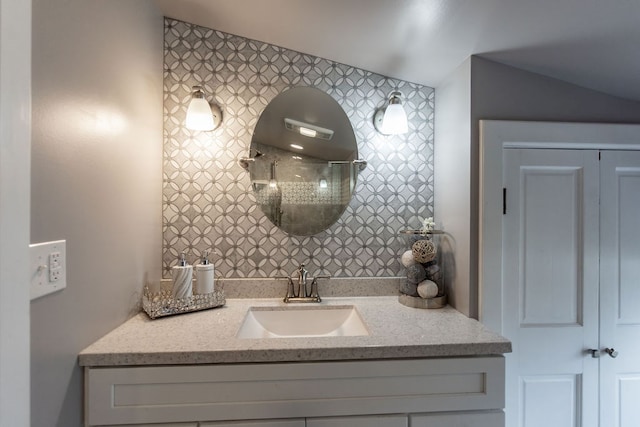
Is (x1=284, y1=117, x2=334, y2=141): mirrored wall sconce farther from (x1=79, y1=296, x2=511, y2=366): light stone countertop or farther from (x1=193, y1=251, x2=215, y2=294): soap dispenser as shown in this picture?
(x1=79, y1=296, x2=511, y2=366): light stone countertop

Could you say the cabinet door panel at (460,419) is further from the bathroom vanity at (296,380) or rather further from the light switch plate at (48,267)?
the light switch plate at (48,267)

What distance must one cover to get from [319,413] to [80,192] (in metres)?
0.96

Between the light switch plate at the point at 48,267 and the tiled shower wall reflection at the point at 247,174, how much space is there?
2.14 feet

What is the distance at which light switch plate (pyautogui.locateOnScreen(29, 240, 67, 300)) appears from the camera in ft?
2.38

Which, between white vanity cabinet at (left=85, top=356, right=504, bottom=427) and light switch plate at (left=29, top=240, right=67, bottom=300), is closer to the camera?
light switch plate at (left=29, top=240, right=67, bottom=300)

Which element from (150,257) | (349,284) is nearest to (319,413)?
(349,284)

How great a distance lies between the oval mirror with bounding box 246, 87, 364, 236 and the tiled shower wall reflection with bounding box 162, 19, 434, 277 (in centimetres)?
4

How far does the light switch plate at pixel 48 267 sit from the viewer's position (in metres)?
0.72

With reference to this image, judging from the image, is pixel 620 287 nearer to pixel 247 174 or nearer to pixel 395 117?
pixel 395 117

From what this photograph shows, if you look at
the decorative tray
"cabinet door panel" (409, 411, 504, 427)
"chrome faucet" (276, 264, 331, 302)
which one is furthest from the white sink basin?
"cabinet door panel" (409, 411, 504, 427)

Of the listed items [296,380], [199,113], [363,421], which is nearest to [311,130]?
[199,113]

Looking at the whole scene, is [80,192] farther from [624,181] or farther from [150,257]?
[624,181]

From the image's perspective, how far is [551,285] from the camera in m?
1.29

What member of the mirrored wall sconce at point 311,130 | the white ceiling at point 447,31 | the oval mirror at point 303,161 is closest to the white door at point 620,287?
the white ceiling at point 447,31
